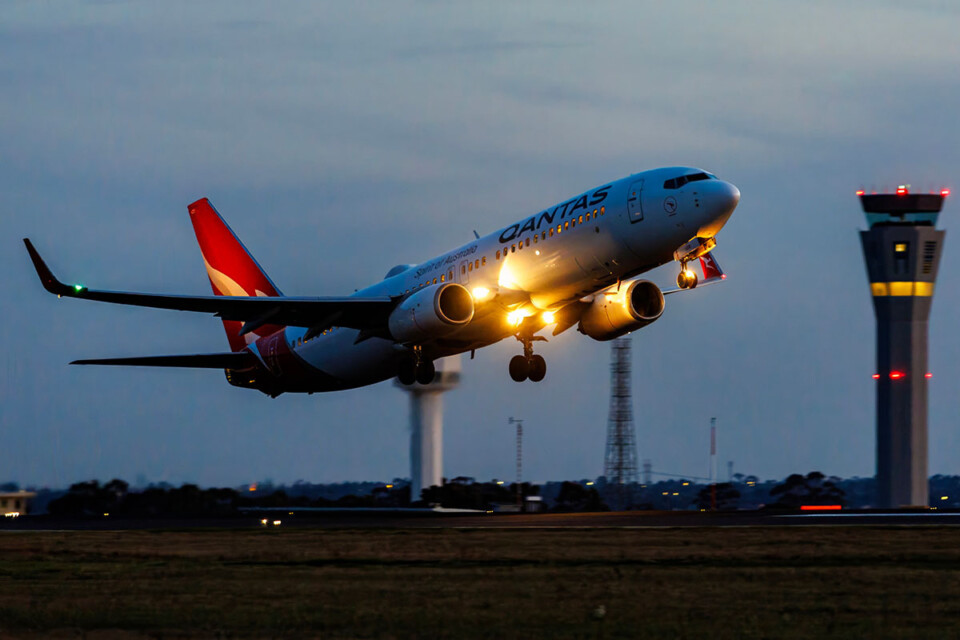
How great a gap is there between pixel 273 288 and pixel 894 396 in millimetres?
98910

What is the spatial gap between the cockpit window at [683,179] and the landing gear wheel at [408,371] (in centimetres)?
1024

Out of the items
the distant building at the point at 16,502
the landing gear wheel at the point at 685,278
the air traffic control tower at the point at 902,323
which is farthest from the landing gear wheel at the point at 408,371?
the air traffic control tower at the point at 902,323

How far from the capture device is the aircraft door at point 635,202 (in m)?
35.2

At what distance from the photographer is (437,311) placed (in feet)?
123

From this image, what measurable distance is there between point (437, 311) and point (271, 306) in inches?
255

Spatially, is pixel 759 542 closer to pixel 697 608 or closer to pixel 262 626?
pixel 697 608

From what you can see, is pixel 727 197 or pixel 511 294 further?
pixel 511 294

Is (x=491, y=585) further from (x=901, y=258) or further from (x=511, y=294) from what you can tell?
(x=901, y=258)

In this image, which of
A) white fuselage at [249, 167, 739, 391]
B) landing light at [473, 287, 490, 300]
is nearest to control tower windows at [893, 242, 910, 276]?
white fuselage at [249, 167, 739, 391]

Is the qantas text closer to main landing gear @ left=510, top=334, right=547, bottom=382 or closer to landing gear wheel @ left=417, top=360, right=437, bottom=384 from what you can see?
landing gear wheel @ left=417, top=360, right=437, bottom=384

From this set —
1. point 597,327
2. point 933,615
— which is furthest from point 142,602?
point 597,327

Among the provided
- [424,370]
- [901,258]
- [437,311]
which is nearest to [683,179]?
[437,311]

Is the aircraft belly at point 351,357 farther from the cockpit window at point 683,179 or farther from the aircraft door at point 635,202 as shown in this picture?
the cockpit window at point 683,179

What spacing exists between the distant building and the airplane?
24.4 metres
